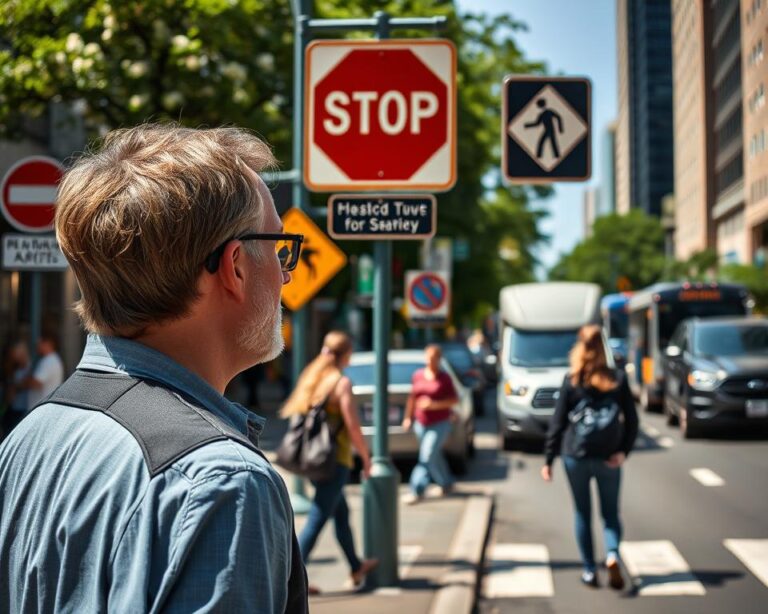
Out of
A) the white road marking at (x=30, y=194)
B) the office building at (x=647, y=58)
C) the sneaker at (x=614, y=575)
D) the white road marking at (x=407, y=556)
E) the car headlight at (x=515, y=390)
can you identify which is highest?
the office building at (x=647, y=58)

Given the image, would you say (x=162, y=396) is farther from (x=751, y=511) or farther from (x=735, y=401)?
(x=735, y=401)

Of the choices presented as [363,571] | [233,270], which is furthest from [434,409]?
[233,270]

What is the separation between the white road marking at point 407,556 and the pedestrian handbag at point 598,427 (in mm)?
1462

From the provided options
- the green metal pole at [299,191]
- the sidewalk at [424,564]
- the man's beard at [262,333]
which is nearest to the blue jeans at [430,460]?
the sidewalk at [424,564]

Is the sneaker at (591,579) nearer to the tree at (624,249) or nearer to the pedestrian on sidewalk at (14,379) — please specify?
the pedestrian on sidewalk at (14,379)

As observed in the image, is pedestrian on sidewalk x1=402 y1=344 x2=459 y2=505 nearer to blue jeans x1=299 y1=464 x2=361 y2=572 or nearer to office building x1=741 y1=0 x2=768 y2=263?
blue jeans x1=299 y1=464 x2=361 y2=572

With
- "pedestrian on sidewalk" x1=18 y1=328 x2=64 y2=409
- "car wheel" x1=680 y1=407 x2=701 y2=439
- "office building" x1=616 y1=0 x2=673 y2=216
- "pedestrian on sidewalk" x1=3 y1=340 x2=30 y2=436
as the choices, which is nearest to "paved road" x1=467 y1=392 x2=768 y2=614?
"car wheel" x1=680 y1=407 x2=701 y2=439

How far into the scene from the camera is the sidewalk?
6.74m

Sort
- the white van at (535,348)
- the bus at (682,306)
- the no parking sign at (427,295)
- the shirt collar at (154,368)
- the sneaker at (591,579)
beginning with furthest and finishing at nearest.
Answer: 1. the bus at (682,306)
2. the no parking sign at (427,295)
3. the white van at (535,348)
4. the sneaker at (591,579)
5. the shirt collar at (154,368)

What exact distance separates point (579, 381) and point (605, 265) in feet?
337

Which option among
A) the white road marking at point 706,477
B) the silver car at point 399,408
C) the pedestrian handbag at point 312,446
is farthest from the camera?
the silver car at point 399,408

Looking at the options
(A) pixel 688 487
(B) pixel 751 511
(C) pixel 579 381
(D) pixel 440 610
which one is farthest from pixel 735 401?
(D) pixel 440 610

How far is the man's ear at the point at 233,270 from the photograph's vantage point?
163cm

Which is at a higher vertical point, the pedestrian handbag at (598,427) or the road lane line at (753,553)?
the pedestrian handbag at (598,427)
